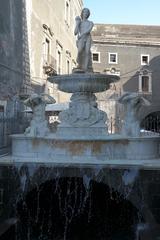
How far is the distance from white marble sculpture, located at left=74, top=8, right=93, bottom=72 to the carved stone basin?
24.8 inches

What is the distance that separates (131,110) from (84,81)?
3.74 feet

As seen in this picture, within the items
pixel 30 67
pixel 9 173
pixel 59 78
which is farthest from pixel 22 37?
pixel 9 173

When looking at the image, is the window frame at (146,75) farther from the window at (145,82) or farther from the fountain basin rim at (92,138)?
the fountain basin rim at (92,138)

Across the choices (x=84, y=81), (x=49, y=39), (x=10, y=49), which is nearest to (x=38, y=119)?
(x=84, y=81)

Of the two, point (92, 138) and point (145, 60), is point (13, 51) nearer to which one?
point (92, 138)

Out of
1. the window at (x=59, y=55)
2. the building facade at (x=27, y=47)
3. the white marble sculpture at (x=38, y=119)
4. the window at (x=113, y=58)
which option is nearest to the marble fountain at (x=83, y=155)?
the white marble sculpture at (x=38, y=119)

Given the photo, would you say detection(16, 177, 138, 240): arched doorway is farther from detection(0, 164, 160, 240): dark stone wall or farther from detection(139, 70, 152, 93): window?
detection(139, 70, 152, 93): window

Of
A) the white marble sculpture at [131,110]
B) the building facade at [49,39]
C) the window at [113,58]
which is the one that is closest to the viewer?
the white marble sculpture at [131,110]

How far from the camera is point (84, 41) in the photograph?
9656 millimetres

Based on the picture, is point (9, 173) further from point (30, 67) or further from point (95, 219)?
point (30, 67)

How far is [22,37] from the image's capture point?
57.6 ft

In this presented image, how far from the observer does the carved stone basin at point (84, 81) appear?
8977mm

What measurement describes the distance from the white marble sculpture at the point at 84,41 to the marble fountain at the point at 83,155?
0.07ft

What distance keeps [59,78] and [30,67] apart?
9.48 m
